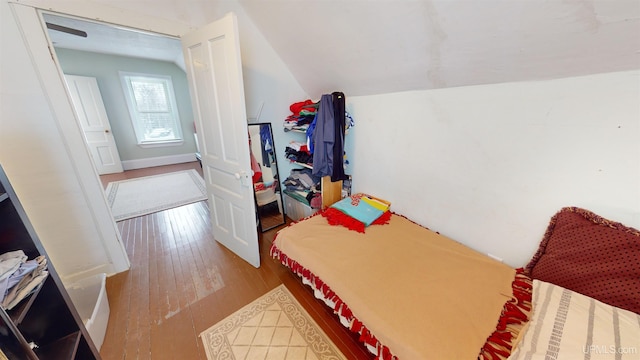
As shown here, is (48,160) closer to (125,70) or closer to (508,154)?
(508,154)

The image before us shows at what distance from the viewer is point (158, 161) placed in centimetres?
530

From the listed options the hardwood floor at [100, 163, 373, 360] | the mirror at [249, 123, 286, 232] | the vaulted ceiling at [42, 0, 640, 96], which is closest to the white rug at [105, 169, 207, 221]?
the hardwood floor at [100, 163, 373, 360]

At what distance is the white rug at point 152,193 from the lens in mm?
3068

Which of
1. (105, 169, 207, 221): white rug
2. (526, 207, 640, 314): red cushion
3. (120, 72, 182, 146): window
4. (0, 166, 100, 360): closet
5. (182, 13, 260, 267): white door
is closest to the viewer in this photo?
(0, 166, 100, 360): closet

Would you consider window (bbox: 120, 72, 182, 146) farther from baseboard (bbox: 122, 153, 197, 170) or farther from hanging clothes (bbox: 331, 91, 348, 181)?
hanging clothes (bbox: 331, 91, 348, 181)

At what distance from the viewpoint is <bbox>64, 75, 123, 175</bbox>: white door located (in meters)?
4.12

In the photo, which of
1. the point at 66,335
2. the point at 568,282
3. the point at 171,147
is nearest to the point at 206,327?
the point at 66,335

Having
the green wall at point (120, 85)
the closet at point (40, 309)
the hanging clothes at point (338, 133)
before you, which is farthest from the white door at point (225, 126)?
the green wall at point (120, 85)

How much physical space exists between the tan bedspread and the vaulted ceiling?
1.13 meters

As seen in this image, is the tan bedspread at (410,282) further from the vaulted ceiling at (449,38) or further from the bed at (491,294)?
the vaulted ceiling at (449,38)

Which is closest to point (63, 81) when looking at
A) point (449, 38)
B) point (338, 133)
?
point (338, 133)

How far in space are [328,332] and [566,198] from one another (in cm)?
159

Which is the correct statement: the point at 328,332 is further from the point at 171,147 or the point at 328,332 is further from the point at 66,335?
the point at 171,147

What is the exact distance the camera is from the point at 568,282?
1.09 m
